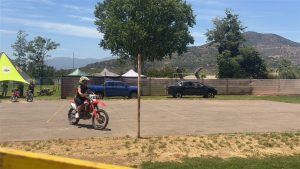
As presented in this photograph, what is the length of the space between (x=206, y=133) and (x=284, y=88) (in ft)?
123

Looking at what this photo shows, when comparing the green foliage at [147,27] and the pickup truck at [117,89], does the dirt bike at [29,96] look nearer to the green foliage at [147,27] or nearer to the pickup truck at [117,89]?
the pickup truck at [117,89]

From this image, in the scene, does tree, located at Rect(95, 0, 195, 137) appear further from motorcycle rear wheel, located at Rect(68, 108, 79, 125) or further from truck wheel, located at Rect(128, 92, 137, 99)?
motorcycle rear wheel, located at Rect(68, 108, 79, 125)

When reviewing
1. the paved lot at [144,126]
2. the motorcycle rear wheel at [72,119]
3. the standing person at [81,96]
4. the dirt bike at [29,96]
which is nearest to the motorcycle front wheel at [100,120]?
the paved lot at [144,126]

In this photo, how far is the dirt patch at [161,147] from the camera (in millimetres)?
10750

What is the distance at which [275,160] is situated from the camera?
1041cm

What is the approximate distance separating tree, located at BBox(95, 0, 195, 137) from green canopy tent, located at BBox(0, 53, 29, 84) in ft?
99.8

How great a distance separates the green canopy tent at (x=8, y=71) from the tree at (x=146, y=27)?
30.4m

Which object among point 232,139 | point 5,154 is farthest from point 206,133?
point 5,154

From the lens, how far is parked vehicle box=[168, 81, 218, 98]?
41594 millimetres

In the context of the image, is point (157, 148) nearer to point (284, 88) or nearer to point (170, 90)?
point (170, 90)

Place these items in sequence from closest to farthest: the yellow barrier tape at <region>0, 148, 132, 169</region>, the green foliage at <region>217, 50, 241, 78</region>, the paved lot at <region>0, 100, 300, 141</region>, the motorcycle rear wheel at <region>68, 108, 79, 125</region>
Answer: the yellow barrier tape at <region>0, 148, 132, 169</region> < the paved lot at <region>0, 100, 300, 141</region> < the motorcycle rear wheel at <region>68, 108, 79, 125</region> < the green foliage at <region>217, 50, 241, 78</region>

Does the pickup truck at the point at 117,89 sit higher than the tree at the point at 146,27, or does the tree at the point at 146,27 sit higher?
the tree at the point at 146,27

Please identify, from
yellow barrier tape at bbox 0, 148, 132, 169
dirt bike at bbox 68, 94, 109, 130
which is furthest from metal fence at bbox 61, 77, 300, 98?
yellow barrier tape at bbox 0, 148, 132, 169

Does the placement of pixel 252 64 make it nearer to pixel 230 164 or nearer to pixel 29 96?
pixel 29 96
